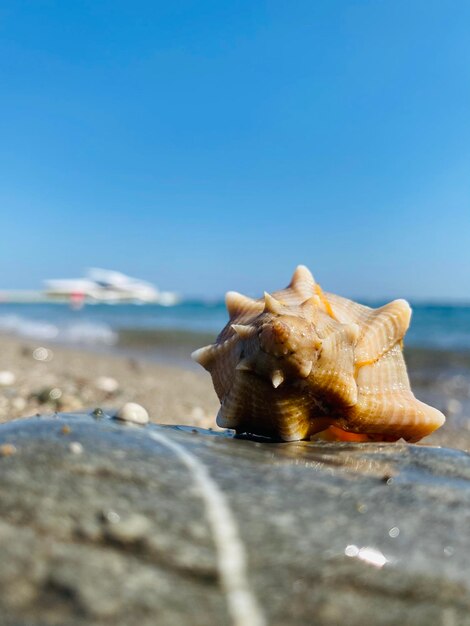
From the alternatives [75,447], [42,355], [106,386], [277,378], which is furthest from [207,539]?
[42,355]

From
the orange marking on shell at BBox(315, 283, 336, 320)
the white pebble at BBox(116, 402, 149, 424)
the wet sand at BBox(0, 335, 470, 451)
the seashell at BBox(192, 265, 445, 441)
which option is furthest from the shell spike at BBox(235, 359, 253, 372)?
Result: the wet sand at BBox(0, 335, 470, 451)

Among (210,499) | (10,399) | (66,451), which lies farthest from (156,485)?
(10,399)

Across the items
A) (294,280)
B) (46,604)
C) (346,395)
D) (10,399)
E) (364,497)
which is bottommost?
(10,399)

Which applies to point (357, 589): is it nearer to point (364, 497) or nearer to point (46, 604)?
point (364, 497)

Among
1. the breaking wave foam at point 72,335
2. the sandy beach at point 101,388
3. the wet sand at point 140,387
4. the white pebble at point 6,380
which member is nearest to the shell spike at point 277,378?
the sandy beach at point 101,388

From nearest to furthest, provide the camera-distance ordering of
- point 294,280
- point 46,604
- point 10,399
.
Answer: point 46,604 < point 294,280 < point 10,399

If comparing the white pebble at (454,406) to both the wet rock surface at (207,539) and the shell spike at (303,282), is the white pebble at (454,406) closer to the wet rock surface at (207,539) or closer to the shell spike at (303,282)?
the shell spike at (303,282)

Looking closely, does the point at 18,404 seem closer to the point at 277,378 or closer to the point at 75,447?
the point at 277,378

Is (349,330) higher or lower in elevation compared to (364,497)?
higher
